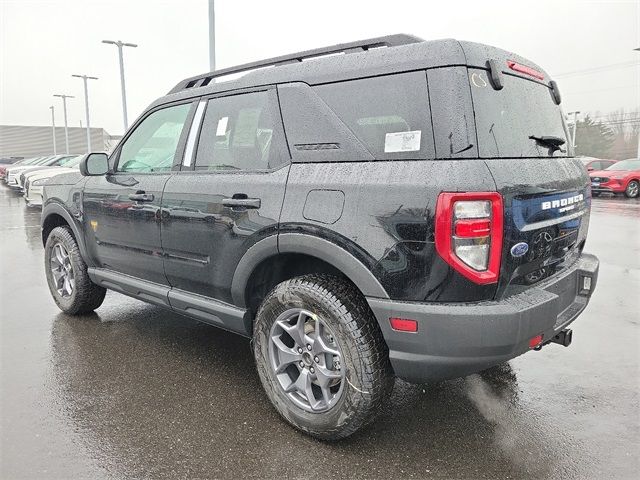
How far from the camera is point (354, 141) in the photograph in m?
2.49

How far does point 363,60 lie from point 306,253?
1.03 meters

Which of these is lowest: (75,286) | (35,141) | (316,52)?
(75,286)

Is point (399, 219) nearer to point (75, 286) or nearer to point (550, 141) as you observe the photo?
point (550, 141)

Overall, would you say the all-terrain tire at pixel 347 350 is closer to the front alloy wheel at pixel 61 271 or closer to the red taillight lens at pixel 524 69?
the red taillight lens at pixel 524 69

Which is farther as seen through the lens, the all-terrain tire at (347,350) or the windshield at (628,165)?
the windshield at (628,165)

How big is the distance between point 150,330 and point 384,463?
2591 millimetres

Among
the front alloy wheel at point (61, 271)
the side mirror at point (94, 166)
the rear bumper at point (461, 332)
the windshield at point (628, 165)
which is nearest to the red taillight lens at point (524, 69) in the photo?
the rear bumper at point (461, 332)

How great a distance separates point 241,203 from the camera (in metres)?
2.80

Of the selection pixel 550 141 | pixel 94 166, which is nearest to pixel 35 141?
pixel 94 166

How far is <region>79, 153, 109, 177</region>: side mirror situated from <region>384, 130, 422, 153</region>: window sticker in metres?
2.56

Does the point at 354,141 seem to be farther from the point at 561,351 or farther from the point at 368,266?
the point at 561,351

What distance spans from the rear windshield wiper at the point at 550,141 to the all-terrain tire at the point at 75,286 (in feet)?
12.3

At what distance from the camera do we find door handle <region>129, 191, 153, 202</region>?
3.48 m

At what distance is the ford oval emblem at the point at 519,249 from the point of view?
7.22 feet
